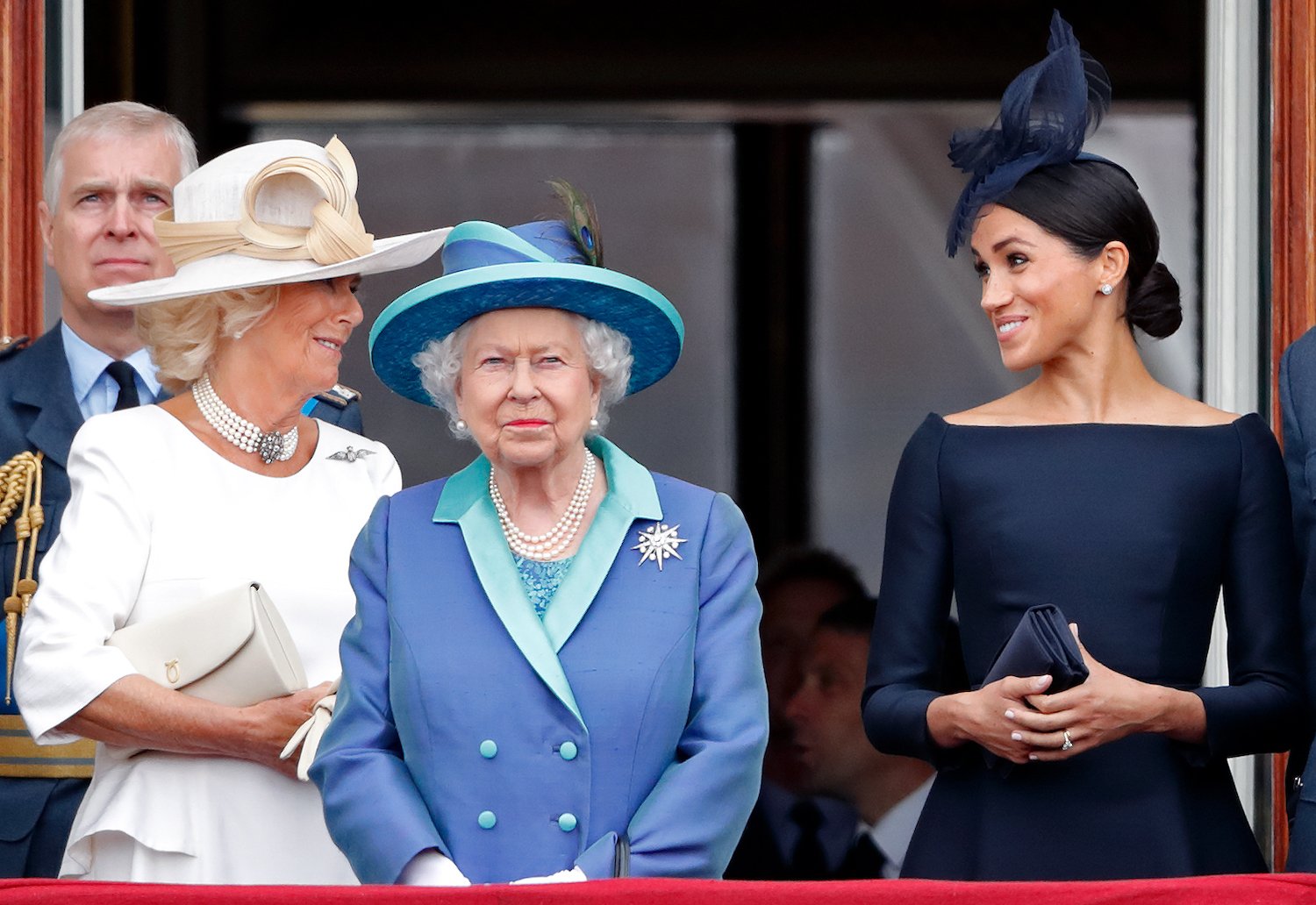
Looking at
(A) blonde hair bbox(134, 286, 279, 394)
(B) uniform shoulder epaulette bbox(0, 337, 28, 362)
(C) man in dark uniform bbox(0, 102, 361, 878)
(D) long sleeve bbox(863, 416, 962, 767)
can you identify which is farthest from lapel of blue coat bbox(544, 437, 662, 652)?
(B) uniform shoulder epaulette bbox(0, 337, 28, 362)

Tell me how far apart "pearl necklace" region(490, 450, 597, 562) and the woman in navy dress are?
48 centimetres

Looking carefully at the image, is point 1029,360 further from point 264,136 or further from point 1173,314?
point 264,136

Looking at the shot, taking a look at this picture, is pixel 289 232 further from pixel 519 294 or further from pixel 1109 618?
pixel 1109 618

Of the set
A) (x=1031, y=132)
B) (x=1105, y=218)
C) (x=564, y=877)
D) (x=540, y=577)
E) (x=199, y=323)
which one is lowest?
(x=564, y=877)

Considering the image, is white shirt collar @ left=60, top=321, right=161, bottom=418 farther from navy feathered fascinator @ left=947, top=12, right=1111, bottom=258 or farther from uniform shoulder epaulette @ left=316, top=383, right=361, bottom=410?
navy feathered fascinator @ left=947, top=12, right=1111, bottom=258

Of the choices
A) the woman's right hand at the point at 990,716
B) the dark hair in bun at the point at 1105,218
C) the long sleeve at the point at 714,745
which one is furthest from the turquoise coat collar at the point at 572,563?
the dark hair in bun at the point at 1105,218

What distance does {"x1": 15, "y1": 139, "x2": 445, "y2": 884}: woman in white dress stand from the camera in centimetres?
321

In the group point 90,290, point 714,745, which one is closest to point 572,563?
point 714,745

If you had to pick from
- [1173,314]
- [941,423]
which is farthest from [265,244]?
[1173,314]

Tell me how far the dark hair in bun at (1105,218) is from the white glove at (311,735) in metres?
1.26

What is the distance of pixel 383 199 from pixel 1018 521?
3.70 metres

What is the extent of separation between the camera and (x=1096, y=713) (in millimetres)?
2906

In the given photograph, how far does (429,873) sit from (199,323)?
3.67ft

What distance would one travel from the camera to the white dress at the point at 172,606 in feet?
10.6
